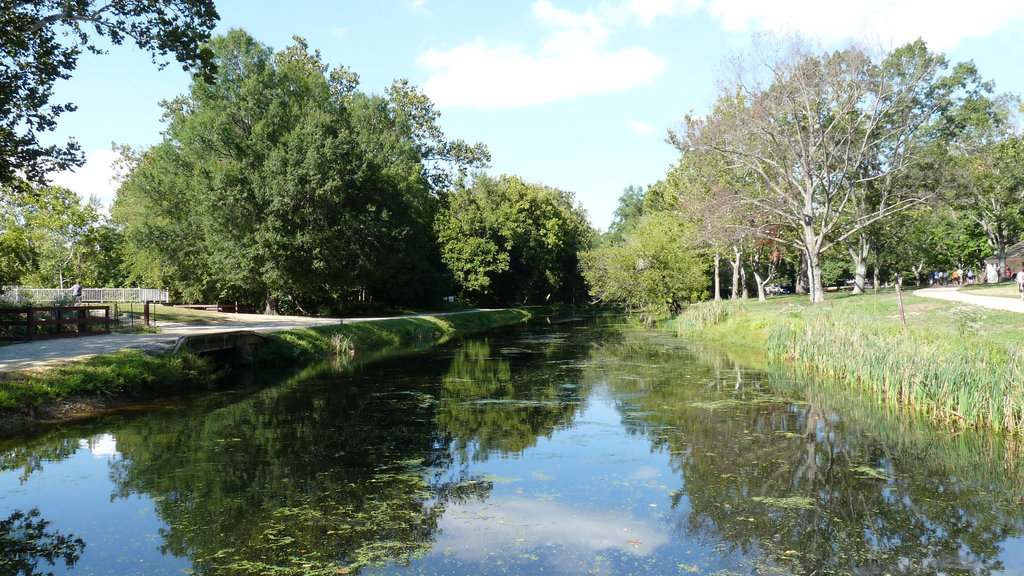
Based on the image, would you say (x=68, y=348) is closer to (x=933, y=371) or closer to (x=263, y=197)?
(x=263, y=197)

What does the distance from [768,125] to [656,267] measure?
12.5 metres

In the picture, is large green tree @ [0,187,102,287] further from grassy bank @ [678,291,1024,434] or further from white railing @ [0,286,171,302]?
grassy bank @ [678,291,1024,434]

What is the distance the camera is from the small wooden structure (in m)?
17.8

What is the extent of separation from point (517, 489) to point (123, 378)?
10.3 meters

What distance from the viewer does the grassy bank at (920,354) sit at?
33.4ft

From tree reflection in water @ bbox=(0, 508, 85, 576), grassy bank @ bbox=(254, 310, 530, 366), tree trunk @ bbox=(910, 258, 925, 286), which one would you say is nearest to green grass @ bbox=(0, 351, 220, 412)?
grassy bank @ bbox=(254, 310, 530, 366)

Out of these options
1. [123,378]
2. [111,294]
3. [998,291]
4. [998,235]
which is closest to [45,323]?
[123,378]

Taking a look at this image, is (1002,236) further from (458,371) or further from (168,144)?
(168,144)

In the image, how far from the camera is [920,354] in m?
12.0

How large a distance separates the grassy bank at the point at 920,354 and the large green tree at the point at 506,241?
3046 cm

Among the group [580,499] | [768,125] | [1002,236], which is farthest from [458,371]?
[1002,236]

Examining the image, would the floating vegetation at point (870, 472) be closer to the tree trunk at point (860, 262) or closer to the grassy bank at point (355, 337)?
the grassy bank at point (355, 337)

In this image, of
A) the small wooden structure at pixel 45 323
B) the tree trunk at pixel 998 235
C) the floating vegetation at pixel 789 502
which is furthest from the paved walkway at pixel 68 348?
the tree trunk at pixel 998 235

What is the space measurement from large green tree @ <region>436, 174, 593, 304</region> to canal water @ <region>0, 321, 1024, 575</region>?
3837 centimetres
